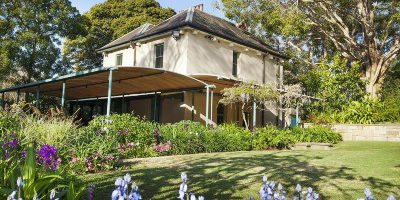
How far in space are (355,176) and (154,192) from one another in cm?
390

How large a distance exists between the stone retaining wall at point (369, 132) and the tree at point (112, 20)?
76.9 ft

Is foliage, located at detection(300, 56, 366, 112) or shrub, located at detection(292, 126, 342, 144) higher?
foliage, located at detection(300, 56, 366, 112)

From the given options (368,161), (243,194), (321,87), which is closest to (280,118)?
(321,87)

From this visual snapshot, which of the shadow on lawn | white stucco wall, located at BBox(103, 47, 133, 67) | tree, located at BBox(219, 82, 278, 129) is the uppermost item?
white stucco wall, located at BBox(103, 47, 133, 67)

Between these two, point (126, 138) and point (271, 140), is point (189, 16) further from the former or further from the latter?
point (126, 138)

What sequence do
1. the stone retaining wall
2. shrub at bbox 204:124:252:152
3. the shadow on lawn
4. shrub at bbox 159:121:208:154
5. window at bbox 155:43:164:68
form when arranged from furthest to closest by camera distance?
window at bbox 155:43:164:68, the stone retaining wall, shrub at bbox 204:124:252:152, shrub at bbox 159:121:208:154, the shadow on lawn

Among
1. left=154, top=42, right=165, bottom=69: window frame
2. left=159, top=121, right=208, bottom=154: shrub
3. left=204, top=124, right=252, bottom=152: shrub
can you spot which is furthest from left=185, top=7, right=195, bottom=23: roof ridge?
left=159, top=121, right=208, bottom=154: shrub

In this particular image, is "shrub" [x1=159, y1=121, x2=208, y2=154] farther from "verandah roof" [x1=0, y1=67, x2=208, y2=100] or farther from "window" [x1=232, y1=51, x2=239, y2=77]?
"window" [x1=232, y1=51, x2=239, y2=77]

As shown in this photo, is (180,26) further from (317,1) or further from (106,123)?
(106,123)

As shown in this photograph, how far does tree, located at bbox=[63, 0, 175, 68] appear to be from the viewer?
35.1 m

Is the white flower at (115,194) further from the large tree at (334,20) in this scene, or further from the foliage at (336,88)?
the large tree at (334,20)

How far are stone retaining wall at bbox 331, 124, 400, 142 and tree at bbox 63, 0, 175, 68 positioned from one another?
76.9 feet

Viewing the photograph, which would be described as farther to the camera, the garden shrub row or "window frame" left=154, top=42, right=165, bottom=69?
"window frame" left=154, top=42, right=165, bottom=69

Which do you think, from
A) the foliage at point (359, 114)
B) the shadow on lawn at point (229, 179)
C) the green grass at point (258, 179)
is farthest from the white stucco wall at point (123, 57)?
the shadow on lawn at point (229, 179)
